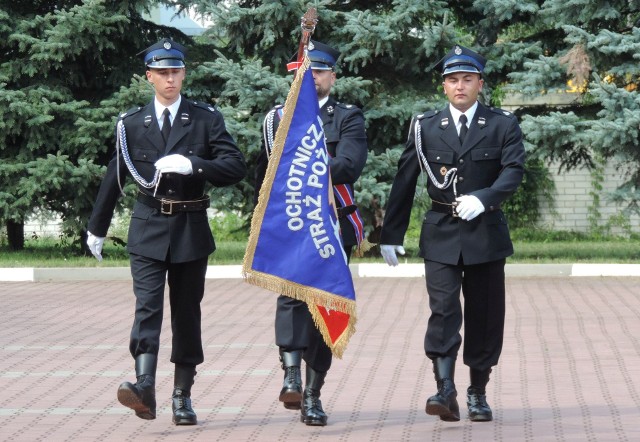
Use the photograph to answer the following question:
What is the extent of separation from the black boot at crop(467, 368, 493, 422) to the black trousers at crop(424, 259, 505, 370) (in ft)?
0.15

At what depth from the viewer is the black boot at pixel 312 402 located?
7.29 metres

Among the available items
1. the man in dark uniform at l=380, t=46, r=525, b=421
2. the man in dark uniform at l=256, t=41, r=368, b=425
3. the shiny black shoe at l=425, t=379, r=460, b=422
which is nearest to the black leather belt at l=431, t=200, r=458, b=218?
the man in dark uniform at l=380, t=46, r=525, b=421

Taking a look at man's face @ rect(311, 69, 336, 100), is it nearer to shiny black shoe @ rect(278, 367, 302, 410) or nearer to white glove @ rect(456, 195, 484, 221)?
white glove @ rect(456, 195, 484, 221)

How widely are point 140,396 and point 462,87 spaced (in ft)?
7.46

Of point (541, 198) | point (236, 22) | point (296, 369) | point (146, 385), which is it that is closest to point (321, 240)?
point (296, 369)

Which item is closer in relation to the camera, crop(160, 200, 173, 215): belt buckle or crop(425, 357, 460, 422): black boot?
crop(425, 357, 460, 422): black boot

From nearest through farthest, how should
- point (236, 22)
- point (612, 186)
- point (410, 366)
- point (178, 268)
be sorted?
1. point (178, 268)
2. point (410, 366)
3. point (236, 22)
4. point (612, 186)

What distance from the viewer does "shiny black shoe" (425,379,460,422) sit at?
23.2ft

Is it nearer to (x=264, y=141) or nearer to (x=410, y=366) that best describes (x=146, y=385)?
(x=264, y=141)

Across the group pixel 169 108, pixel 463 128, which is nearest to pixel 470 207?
pixel 463 128

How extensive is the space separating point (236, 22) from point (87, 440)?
11.4 metres

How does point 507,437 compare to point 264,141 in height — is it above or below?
below

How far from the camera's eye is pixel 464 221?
737 centimetres

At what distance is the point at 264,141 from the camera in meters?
7.60
